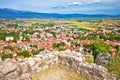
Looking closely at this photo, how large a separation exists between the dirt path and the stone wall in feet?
0.57

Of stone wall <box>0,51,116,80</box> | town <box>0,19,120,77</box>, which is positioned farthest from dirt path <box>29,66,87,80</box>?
town <box>0,19,120,77</box>

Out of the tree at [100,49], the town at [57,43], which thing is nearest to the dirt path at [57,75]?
the town at [57,43]

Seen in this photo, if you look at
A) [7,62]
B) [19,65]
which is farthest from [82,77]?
[7,62]

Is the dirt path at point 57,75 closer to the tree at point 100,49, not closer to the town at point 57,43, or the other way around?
the town at point 57,43

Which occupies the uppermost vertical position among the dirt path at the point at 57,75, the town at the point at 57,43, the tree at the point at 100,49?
the dirt path at the point at 57,75

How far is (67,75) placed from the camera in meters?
7.28

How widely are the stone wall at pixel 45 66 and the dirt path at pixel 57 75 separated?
174 mm

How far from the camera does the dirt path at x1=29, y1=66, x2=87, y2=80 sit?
6984mm

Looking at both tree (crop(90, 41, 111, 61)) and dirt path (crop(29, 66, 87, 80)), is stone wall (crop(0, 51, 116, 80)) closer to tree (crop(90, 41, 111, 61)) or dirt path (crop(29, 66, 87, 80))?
dirt path (crop(29, 66, 87, 80))

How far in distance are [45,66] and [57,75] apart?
0.76 meters

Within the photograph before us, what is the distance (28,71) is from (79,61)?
204cm

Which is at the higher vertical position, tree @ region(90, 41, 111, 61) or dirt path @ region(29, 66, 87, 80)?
dirt path @ region(29, 66, 87, 80)

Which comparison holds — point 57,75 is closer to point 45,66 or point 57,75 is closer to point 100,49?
point 45,66

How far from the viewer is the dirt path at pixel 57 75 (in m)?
6.98
